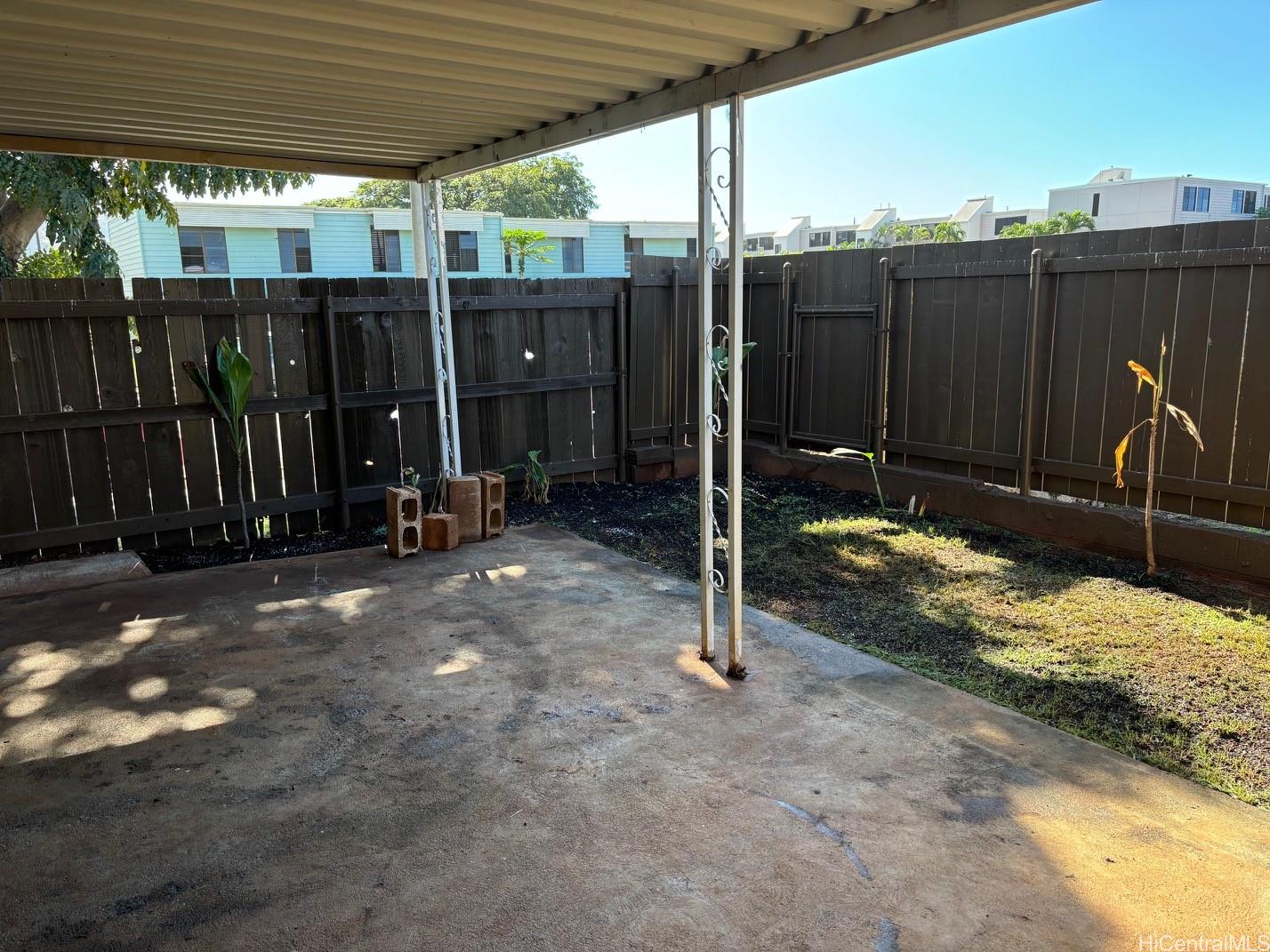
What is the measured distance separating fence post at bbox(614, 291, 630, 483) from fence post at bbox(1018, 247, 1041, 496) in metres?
3.11

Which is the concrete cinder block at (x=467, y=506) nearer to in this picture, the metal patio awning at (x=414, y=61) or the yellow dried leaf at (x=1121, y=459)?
the metal patio awning at (x=414, y=61)

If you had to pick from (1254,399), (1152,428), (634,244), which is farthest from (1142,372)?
(634,244)

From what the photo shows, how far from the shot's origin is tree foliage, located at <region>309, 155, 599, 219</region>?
34531 millimetres

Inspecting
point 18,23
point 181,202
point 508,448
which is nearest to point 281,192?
point 181,202

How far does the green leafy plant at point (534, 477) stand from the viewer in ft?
21.7

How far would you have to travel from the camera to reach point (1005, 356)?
5.65 metres

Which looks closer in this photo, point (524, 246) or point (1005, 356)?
point (1005, 356)

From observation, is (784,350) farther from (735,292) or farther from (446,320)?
(735,292)

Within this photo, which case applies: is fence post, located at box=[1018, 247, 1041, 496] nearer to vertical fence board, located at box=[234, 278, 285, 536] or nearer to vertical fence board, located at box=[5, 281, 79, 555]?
vertical fence board, located at box=[234, 278, 285, 536]

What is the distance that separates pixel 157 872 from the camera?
2211 mm

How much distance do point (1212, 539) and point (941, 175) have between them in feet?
162

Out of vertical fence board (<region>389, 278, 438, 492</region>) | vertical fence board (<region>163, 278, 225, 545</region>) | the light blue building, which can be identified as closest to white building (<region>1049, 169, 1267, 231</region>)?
the light blue building

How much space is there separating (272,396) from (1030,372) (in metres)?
5.03

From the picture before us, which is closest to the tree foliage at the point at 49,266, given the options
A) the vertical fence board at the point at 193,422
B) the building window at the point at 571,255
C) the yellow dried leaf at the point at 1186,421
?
the vertical fence board at the point at 193,422
